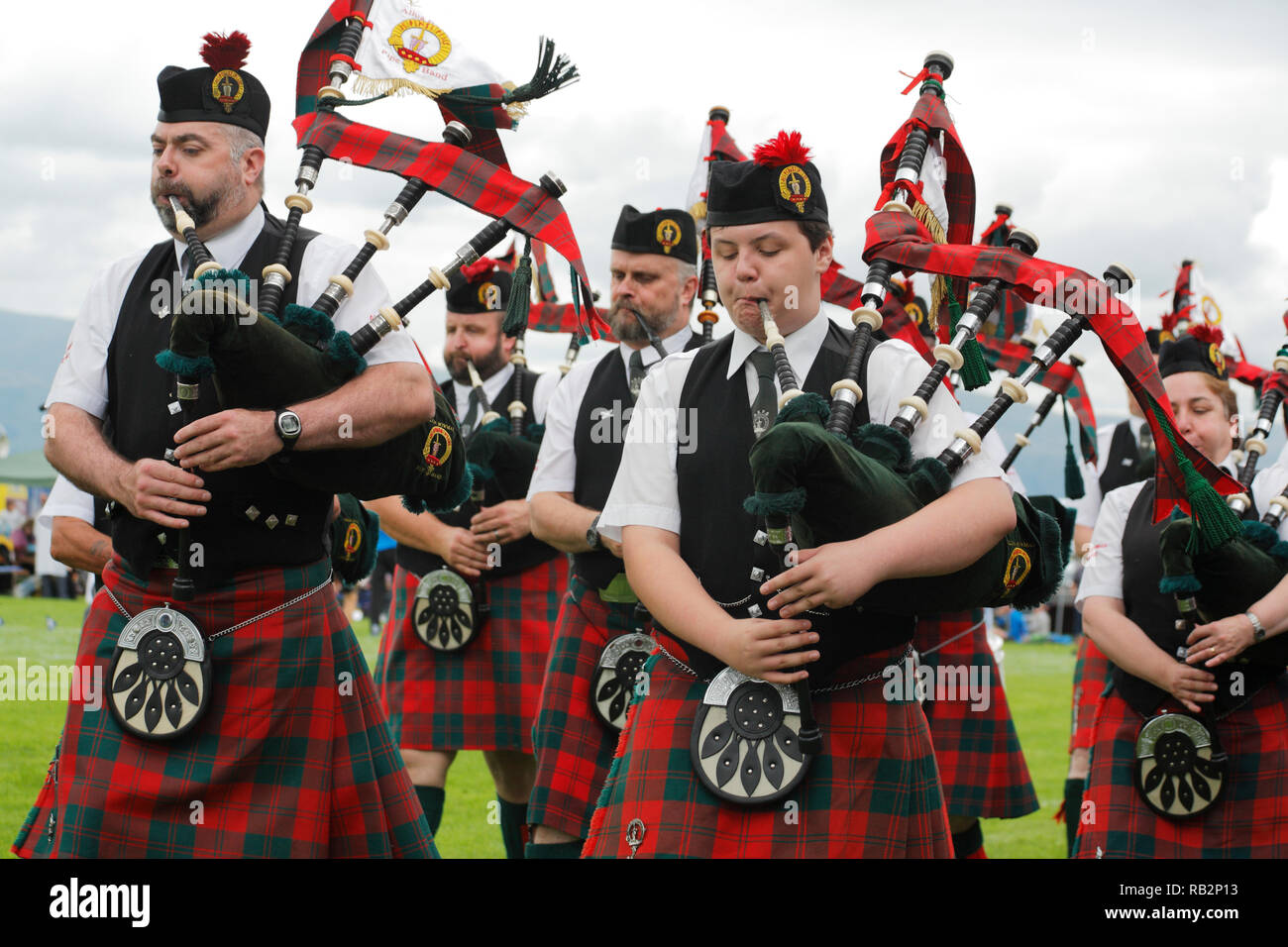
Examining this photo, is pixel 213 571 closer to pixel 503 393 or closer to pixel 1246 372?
pixel 503 393

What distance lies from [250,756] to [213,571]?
360 mm

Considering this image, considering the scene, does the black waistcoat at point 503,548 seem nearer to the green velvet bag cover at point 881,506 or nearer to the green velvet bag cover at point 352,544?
the green velvet bag cover at point 352,544

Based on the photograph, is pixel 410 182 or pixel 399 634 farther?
pixel 399 634

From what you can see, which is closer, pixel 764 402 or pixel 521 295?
pixel 764 402

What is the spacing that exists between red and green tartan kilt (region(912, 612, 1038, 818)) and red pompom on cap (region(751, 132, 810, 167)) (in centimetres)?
250

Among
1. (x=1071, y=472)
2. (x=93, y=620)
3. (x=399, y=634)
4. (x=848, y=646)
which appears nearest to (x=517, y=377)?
(x=399, y=634)

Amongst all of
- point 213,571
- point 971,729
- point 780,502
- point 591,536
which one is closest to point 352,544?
point 591,536

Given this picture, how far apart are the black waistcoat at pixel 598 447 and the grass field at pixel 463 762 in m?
1.40

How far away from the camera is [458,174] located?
9.47ft
